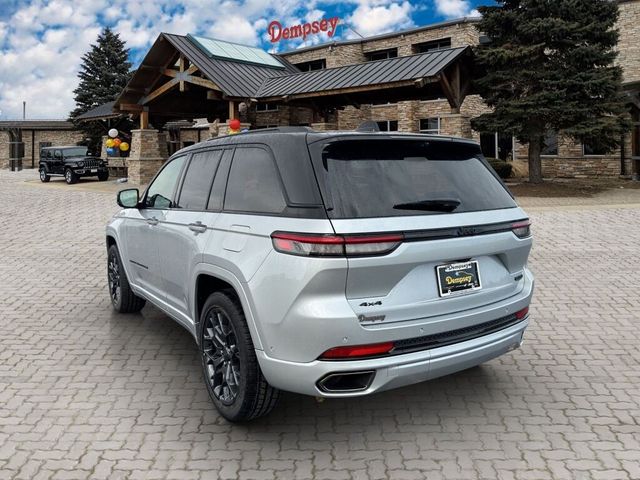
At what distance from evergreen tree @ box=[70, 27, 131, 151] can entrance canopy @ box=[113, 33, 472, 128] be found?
853 inches

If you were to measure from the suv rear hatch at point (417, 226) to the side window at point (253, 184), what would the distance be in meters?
0.34

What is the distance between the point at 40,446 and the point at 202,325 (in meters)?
Result: 1.18

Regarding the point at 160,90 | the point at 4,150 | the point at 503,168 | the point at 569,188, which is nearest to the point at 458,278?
the point at 569,188

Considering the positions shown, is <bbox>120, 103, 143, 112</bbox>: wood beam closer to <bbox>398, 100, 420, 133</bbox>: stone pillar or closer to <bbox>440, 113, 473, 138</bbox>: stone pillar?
<bbox>398, 100, 420, 133</bbox>: stone pillar

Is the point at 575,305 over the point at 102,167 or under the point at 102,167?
under

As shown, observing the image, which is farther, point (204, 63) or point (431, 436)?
point (204, 63)

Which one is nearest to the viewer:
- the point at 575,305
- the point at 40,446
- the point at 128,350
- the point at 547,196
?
the point at 40,446

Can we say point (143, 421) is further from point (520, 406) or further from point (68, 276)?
point (68, 276)

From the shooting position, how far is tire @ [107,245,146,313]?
610 cm

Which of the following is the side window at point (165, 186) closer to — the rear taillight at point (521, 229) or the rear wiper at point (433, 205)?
the rear wiper at point (433, 205)

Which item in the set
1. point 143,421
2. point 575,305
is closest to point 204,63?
point 575,305

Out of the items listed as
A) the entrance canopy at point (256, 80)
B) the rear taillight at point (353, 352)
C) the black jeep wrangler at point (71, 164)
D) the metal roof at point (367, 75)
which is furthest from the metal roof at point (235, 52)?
the rear taillight at point (353, 352)

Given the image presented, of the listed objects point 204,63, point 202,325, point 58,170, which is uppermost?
point 204,63

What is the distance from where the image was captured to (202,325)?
12.7ft
